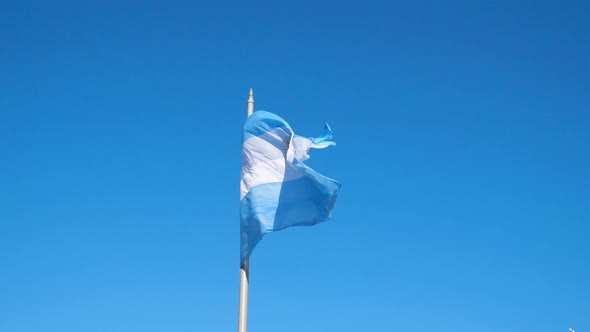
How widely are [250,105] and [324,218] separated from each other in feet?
12.7

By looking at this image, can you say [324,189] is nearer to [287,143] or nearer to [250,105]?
[287,143]

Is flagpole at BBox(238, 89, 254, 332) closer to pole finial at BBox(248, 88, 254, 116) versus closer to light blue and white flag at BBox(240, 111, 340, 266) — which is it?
light blue and white flag at BBox(240, 111, 340, 266)

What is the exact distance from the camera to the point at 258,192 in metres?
19.8

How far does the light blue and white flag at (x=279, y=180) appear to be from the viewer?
Answer: 1988 centimetres

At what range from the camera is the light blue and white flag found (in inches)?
782

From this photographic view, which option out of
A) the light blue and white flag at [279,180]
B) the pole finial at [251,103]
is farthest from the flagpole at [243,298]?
the pole finial at [251,103]

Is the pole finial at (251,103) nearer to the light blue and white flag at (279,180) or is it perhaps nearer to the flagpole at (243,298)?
the light blue and white flag at (279,180)

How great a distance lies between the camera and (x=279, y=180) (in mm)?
20281

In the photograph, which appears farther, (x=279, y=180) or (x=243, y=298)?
(x=279, y=180)

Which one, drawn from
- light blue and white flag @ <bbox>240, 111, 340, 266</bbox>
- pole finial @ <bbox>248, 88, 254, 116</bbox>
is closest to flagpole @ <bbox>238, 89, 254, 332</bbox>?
light blue and white flag @ <bbox>240, 111, 340, 266</bbox>

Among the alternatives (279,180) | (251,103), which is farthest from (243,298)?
(251,103)

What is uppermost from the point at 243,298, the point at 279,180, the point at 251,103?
the point at 251,103

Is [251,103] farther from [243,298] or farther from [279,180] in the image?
[243,298]

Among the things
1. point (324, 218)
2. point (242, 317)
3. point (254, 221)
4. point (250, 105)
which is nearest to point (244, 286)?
point (242, 317)
